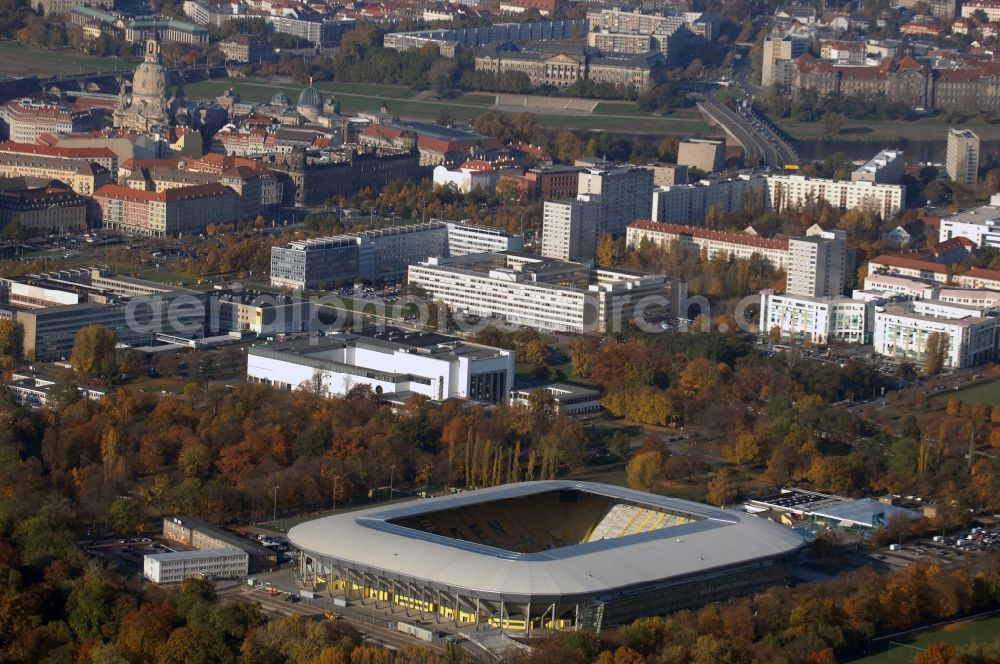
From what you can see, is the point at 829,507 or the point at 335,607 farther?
the point at 829,507

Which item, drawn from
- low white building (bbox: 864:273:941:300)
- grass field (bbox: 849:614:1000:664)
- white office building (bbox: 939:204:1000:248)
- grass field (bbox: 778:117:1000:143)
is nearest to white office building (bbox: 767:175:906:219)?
white office building (bbox: 939:204:1000:248)

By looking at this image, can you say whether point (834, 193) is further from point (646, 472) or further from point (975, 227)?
point (646, 472)

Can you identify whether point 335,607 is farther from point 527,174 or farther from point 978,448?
point 527,174

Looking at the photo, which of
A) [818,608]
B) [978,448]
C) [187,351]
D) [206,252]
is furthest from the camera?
[206,252]

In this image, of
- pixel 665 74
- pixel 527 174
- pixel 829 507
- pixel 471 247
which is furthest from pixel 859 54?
pixel 829 507

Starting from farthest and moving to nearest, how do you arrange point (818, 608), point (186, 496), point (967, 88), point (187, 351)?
point (967, 88) < point (187, 351) < point (186, 496) < point (818, 608)
